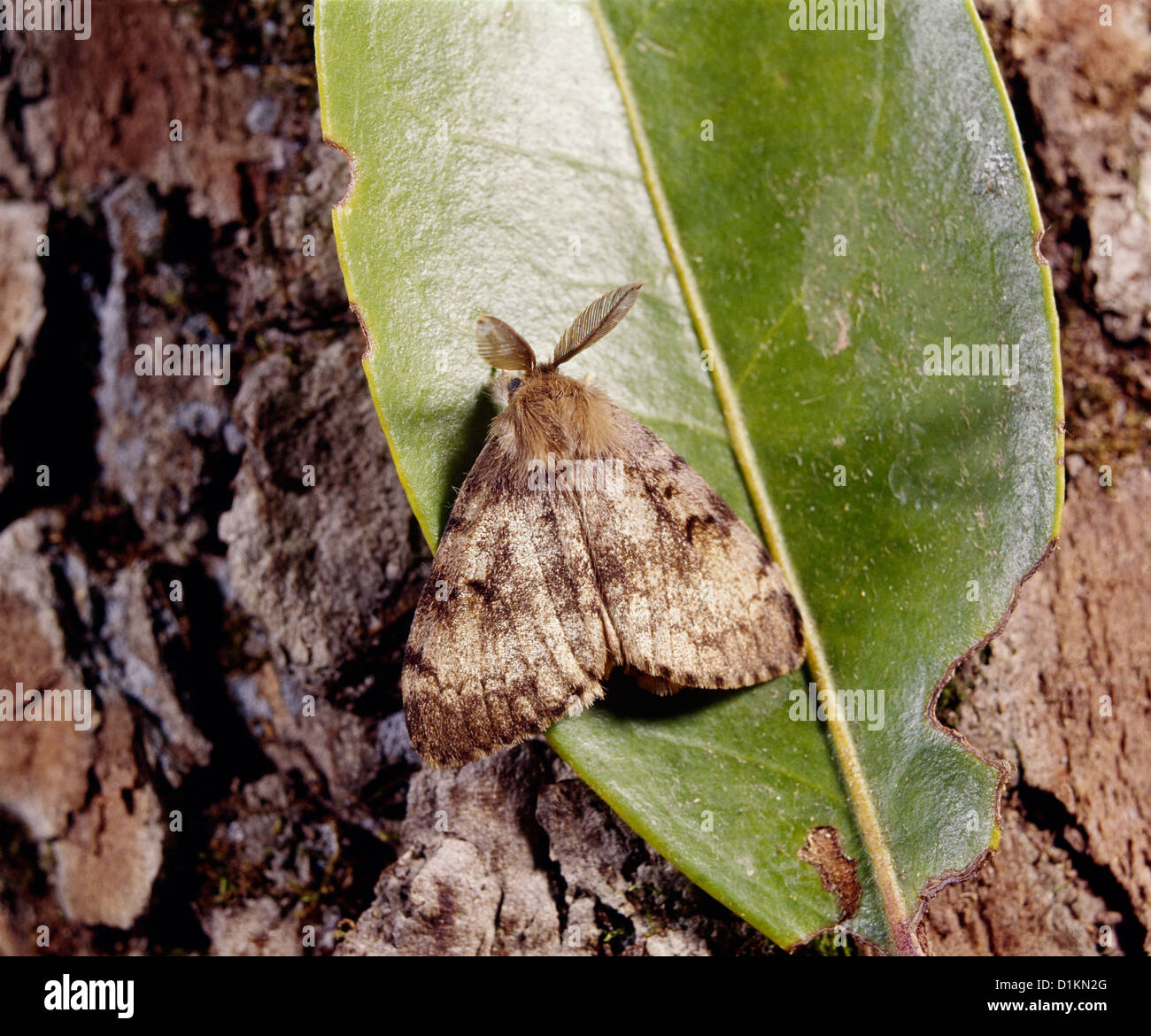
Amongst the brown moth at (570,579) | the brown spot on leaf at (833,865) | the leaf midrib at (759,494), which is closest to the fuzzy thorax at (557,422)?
the brown moth at (570,579)

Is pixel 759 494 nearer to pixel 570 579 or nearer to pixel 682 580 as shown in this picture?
pixel 682 580

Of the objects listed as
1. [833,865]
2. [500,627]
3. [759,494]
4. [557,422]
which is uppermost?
[557,422]

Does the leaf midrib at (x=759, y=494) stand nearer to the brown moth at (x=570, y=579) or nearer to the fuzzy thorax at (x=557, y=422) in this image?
the brown moth at (x=570, y=579)

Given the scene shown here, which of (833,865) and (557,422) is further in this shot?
(557,422)

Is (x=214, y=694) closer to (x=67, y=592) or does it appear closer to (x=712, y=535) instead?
(x=67, y=592)

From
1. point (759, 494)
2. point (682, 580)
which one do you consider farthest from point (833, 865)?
point (759, 494)

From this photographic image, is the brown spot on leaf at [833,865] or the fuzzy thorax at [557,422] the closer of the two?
the brown spot on leaf at [833,865]

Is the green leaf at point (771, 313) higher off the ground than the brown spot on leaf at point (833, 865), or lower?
higher

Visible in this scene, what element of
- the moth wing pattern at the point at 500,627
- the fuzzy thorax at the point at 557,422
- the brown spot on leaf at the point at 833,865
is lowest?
the brown spot on leaf at the point at 833,865
